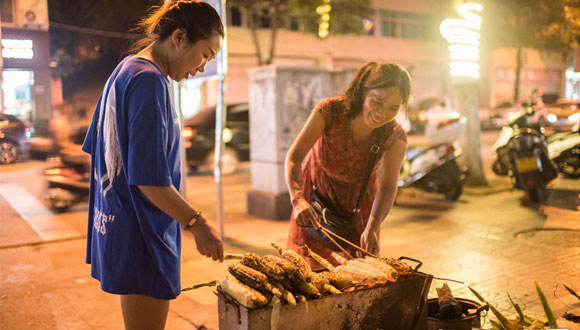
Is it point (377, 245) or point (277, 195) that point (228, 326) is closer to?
point (377, 245)

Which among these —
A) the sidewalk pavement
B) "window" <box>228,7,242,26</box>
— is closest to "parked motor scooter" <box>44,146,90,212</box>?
the sidewalk pavement

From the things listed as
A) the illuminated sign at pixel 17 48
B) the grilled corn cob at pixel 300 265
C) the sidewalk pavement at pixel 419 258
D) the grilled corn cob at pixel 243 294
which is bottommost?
the sidewalk pavement at pixel 419 258

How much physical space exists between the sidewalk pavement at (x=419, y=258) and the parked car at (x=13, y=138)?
1.58 meters

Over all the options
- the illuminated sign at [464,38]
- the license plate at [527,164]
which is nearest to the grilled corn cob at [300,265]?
the license plate at [527,164]

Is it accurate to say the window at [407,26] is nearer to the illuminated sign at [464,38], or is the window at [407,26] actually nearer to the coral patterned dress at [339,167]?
the illuminated sign at [464,38]

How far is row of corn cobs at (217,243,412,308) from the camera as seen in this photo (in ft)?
8.62

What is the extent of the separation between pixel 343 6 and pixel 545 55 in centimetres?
2681

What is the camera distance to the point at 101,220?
241 cm

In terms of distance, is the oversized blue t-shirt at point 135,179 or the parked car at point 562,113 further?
the parked car at point 562,113

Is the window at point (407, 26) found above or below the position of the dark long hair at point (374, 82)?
above

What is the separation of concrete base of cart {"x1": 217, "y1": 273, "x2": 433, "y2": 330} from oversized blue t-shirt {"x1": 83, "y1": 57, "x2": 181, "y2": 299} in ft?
1.17

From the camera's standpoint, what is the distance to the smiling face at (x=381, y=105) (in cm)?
336

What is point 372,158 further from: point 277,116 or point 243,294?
point 277,116

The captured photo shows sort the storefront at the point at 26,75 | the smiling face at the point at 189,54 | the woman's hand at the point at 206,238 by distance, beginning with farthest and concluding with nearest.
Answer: the storefront at the point at 26,75 < the smiling face at the point at 189,54 < the woman's hand at the point at 206,238
